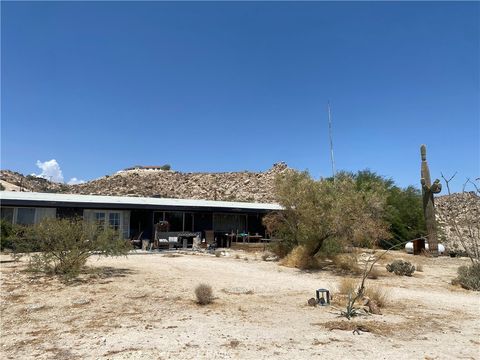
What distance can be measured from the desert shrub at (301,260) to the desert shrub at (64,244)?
6.78 meters

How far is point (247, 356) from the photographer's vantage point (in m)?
5.69

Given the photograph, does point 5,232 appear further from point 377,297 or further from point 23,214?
point 377,297

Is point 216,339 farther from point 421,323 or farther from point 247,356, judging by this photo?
point 421,323

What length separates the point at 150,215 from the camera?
23.8 metres

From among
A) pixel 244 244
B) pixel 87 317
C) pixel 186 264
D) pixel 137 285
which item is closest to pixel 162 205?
pixel 244 244

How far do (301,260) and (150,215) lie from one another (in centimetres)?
1090

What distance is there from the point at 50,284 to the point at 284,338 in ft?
23.1

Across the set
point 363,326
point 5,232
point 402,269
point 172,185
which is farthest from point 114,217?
point 172,185

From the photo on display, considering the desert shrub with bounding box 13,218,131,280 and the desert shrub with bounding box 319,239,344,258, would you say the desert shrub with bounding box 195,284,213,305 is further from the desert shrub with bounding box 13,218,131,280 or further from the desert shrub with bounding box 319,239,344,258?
the desert shrub with bounding box 319,239,344,258

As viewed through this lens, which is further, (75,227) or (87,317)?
(75,227)

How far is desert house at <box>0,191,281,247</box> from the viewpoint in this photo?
67.9 ft

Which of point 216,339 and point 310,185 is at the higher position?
point 310,185

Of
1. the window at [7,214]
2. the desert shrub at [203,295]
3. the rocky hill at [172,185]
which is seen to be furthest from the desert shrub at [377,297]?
the rocky hill at [172,185]

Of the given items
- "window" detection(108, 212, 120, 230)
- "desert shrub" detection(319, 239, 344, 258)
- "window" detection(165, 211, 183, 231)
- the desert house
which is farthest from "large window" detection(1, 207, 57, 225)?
"desert shrub" detection(319, 239, 344, 258)
